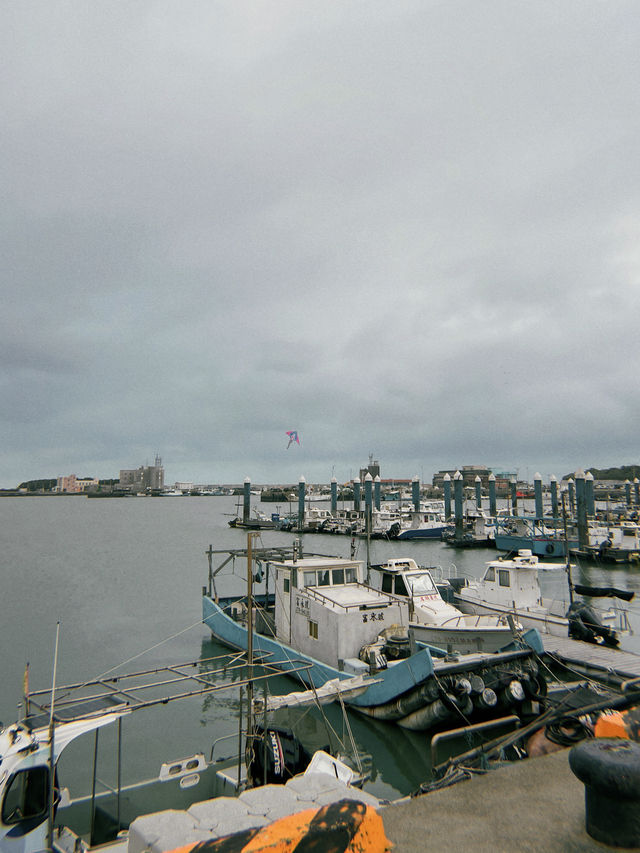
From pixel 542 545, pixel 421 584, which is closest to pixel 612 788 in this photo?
pixel 421 584

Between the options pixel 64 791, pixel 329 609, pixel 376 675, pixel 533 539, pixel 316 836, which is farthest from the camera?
pixel 533 539

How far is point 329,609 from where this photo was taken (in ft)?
58.1

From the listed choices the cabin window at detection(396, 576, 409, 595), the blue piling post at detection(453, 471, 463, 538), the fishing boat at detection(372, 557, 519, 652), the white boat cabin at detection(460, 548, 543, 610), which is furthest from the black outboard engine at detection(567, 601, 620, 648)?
the blue piling post at detection(453, 471, 463, 538)

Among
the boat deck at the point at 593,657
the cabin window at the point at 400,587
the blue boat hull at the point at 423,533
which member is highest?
the cabin window at the point at 400,587

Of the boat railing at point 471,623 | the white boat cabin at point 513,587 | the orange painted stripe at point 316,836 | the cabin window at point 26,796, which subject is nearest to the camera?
the orange painted stripe at point 316,836

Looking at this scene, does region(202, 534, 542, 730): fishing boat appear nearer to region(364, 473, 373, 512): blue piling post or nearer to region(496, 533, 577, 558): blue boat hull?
A: region(364, 473, 373, 512): blue piling post

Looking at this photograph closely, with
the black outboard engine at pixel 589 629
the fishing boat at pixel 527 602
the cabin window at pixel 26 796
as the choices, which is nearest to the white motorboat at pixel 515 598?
the fishing boat at pixel 527 602

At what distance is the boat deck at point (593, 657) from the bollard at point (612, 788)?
1407 cm

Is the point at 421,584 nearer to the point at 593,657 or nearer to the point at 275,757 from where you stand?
the point at 593,657

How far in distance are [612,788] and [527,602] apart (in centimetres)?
2239

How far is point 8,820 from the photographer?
7391mm

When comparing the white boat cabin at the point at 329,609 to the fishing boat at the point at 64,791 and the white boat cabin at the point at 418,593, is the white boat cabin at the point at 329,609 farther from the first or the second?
the fishing boat at the point at 64,791

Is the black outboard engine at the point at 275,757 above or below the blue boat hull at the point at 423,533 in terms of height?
below

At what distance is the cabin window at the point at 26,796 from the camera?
7392 millimetres
